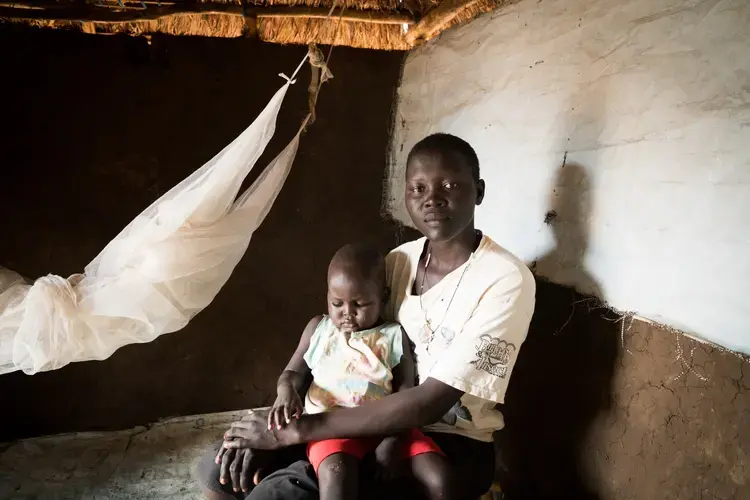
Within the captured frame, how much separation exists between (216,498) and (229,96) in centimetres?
152

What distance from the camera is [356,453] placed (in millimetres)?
1082

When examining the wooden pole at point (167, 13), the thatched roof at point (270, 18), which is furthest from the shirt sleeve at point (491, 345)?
the wooden pole at point (167, 13)

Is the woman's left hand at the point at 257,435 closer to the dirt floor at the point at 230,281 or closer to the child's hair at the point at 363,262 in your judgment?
the child's hair at the point at 363,262

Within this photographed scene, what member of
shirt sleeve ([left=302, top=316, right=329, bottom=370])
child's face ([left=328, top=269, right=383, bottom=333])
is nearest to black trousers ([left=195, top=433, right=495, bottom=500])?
shirt sleeve ([left=302, top=316, right=329, bottom=370])

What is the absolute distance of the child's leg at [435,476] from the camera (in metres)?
1.01

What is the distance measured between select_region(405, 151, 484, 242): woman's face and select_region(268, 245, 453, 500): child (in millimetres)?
199

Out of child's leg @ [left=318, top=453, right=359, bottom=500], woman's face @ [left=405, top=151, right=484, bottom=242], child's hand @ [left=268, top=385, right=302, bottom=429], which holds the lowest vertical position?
child's leg @ [left=318, top=453, right=359, bottom=500]

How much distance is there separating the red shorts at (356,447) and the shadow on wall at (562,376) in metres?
0.35

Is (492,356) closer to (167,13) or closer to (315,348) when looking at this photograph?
(315,348)

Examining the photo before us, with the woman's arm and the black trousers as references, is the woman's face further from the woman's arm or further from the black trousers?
the black trousers

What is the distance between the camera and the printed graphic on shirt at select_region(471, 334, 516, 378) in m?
1.03

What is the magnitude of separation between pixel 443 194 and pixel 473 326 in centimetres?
32

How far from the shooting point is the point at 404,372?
1.20m

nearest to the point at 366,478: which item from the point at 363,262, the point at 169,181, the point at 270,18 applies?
the point at 363,262
